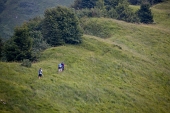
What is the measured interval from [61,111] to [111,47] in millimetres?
31890

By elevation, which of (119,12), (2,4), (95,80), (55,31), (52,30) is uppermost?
(2,4)

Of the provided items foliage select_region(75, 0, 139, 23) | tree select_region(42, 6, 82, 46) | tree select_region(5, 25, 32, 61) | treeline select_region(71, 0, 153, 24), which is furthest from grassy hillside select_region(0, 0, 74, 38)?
tree select_region(5, 25, 32, 61)

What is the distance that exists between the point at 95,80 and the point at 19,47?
650 inches

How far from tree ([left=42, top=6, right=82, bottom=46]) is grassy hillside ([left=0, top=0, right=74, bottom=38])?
92.4 metres

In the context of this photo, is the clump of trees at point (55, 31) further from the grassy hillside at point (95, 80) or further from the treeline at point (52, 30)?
the grassy hillside at point (95, 80)

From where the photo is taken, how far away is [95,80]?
154 ft

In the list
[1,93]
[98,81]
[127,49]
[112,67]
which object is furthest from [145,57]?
[1,93]

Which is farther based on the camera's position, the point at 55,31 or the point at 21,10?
the point at 21,10

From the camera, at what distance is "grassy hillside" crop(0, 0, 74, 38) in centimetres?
15580

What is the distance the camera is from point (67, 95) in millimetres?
39000

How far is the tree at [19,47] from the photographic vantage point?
47219mm

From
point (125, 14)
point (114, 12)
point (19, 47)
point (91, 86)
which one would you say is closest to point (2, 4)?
point (114, 12)

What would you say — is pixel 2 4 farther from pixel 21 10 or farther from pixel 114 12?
pixel 114 12

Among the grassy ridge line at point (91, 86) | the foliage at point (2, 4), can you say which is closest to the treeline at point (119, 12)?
the grassy ridge line at point (91, 86)
